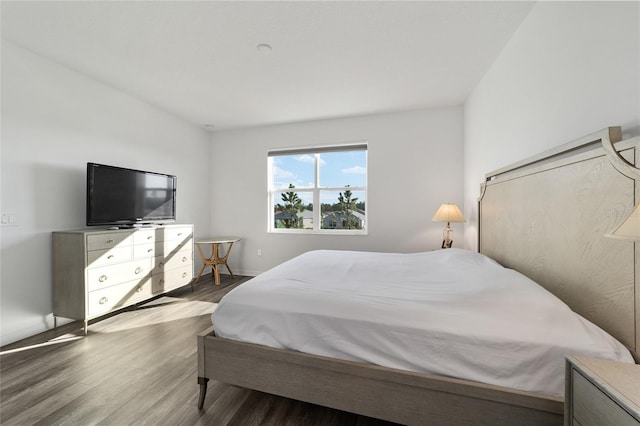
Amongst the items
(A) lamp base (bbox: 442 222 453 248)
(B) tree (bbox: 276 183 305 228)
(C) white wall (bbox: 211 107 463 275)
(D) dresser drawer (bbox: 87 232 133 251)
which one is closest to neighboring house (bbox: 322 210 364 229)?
(C) white wall (bbox: 211 107 463 275)

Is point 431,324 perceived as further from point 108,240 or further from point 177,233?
point 177,233

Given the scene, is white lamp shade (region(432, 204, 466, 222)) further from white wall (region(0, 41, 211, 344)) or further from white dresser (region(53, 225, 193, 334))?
white wall (region(0, 41, 211, 344))

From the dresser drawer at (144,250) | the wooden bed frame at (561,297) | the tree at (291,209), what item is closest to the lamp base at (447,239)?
the wooden bed frame at (561,297)

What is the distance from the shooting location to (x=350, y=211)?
A: 4078 mm

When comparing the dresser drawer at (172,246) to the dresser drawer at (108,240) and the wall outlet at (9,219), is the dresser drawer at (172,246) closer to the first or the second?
the dresser drawer at (108,240)

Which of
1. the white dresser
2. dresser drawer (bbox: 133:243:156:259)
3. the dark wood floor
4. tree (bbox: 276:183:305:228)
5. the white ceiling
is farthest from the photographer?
tree (bbox: 276:183:305:228)

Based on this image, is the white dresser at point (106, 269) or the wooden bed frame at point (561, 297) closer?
the wooden bed frame at point (561, 297)

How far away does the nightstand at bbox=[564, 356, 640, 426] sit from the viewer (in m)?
0.66

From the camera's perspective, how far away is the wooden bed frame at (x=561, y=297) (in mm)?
1017

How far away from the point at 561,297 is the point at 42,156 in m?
4.18

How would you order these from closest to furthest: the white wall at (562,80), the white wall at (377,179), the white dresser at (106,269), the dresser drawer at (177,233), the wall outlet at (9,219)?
the white wall at (562,80)
the wall outlet at (9,219)
the white dresser at (106,269)
the dresser drawer at (177,233)
the white wall at (377,179)

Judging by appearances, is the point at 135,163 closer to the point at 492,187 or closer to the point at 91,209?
the point at 91,209

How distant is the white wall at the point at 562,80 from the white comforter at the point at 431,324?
88cm

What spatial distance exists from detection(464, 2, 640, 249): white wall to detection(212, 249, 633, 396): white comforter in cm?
88
